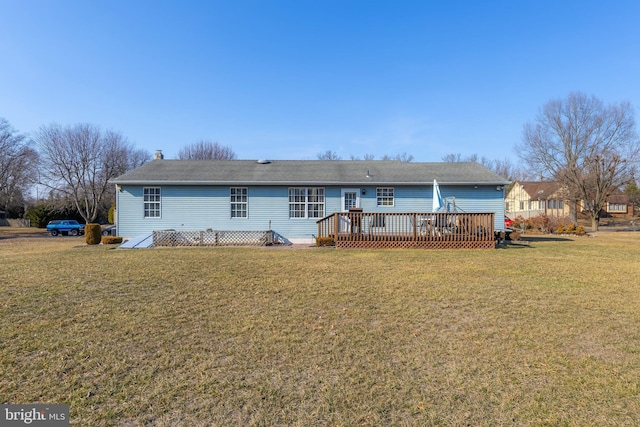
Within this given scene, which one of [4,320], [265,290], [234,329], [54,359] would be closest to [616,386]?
[234,329]

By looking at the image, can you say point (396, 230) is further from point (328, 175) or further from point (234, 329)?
point (234, 329)

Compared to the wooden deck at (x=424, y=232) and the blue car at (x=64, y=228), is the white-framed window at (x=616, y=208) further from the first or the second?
the blue car at (x=64, y=228)

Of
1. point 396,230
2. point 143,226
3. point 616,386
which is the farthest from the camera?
point 143,226

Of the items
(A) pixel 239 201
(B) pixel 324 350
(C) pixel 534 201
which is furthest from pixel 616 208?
(B) pixel 324 350

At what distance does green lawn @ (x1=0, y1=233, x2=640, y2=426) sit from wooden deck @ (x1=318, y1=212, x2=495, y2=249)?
5917 mm

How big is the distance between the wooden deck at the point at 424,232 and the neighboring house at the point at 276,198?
264cm

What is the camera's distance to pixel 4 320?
444 cm

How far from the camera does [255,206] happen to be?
1605 centimetres

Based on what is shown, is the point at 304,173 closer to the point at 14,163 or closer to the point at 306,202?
the point at 306,202

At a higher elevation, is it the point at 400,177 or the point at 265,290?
the point at 400,177

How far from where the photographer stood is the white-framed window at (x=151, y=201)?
52.2 ft

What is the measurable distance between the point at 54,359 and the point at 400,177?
14.9m

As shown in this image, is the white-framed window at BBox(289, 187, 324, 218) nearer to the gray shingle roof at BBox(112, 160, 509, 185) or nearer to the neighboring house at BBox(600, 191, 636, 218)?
the gray shingle roof at BBox(112, 160, 509, 185)

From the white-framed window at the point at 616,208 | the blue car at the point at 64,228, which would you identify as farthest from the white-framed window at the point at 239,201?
the white-framed window at the point at 616,208
